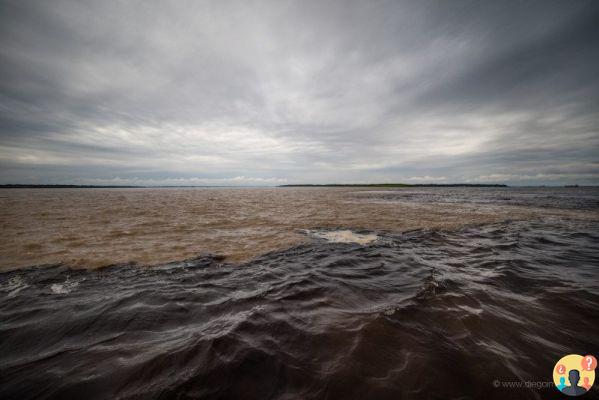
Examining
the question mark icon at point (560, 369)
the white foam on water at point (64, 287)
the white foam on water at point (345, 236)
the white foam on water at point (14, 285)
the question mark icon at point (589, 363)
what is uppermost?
Answer: the question mark icon at point (589, 363)

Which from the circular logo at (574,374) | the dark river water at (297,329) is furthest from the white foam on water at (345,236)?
the circular logo at (574,374)

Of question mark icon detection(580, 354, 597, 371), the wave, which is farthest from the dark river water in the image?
question mark icon detection(580, 354, 597, 371)

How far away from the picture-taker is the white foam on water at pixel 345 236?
8862 mm

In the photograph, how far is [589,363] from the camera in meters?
2.66

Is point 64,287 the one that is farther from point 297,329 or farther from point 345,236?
point 345,236

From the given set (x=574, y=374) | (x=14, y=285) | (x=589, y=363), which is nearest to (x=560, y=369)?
(x=574, y=374)

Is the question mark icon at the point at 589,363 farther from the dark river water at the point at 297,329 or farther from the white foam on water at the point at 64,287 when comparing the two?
the white foam on water at the point at 64,287

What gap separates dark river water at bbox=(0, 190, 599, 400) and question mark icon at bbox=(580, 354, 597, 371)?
6.5 inches

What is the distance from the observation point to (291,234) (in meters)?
10.2

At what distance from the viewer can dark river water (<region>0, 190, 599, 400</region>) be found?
7.85 feet

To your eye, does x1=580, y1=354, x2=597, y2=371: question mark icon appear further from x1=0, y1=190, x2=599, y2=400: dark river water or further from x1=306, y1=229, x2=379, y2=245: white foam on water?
x1=306, y1=229, x2=379, y2=245: white foam on water

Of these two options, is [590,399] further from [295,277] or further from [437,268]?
[295,277]

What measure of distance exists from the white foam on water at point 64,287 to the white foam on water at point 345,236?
287 inches

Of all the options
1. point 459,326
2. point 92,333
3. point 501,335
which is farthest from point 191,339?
point 501,335
